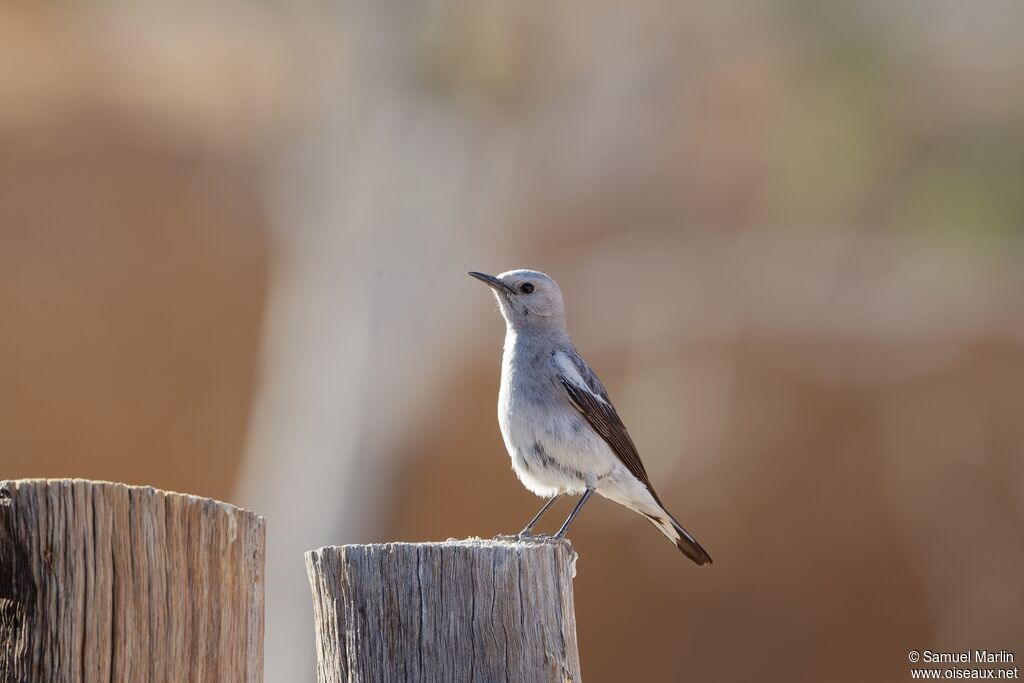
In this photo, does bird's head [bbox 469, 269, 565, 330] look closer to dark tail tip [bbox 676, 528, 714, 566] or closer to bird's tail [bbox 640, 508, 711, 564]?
bird's tail [bbox 640, 508, 711, 564]

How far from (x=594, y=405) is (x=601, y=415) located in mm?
70

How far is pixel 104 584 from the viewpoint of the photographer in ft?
8.18

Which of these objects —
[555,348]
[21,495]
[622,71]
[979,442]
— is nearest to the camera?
[21,495]

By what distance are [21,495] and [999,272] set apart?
10.5 metres

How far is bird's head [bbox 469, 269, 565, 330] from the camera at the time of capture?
600 cm

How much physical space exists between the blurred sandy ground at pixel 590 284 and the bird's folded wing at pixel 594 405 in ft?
16.3

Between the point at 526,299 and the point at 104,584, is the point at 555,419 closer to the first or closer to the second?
the point at 526,299

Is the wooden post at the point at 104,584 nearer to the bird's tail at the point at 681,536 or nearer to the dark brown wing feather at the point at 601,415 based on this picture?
the dark brown wing feather at the point at 601,415

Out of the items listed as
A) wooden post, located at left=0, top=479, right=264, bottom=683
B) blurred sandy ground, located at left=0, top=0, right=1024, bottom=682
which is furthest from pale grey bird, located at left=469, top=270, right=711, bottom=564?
blurred sandy ground, located at left=0, top=0, right=1024, bottom=682

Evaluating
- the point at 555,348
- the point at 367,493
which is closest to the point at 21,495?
the point at 555,348

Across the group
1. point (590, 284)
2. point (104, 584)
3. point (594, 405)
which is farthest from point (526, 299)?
point (590, 284)

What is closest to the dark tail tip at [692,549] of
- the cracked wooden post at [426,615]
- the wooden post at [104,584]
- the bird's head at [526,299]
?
the bird's head at [526,299]

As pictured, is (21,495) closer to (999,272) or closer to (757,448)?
(757,448)

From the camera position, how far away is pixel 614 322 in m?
11.5
